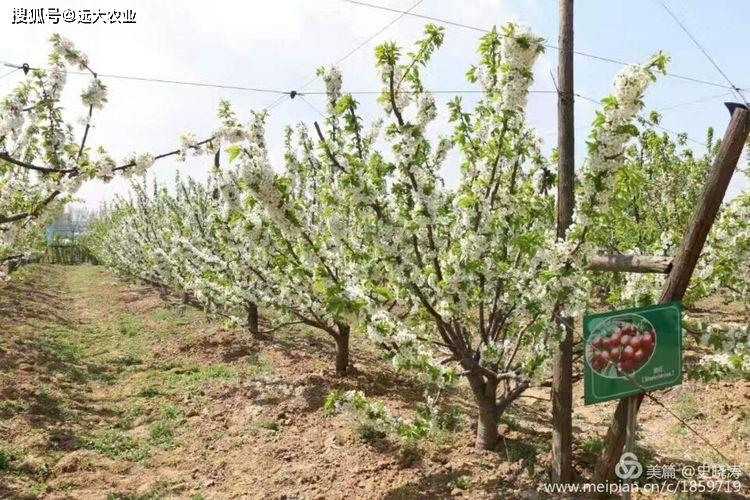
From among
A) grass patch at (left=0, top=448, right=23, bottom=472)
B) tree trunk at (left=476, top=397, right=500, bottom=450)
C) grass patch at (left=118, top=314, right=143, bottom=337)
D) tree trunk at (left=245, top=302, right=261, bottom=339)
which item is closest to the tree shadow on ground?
tree trunk at (left=476, top=397, right=500, bottom=450)

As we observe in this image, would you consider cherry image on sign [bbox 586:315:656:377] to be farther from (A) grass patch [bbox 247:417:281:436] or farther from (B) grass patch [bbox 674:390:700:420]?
(A) grass patch [bbox 247:417:281:436]

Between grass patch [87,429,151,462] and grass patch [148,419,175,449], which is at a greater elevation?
grass patch [148,419,175,449]

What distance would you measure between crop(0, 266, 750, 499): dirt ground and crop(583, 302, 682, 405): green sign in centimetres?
166

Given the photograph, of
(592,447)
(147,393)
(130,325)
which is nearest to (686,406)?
(592,447)

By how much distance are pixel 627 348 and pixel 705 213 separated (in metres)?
1.32

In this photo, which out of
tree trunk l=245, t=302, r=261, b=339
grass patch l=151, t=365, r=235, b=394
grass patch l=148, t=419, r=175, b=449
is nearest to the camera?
grass patch l=148, t=419, r=175, b=449

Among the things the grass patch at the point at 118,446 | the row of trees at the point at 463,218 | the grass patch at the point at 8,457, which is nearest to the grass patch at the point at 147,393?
the grass patch at the point at 118,446

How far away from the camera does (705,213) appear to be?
13.9ft

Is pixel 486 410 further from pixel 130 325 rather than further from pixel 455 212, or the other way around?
pixel 130 325

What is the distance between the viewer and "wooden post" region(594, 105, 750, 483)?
408cm

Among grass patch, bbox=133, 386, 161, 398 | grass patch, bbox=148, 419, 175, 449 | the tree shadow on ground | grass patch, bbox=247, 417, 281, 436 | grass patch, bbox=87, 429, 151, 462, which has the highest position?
the tree shadow on ground

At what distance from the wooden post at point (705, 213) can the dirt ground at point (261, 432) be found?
2070mm

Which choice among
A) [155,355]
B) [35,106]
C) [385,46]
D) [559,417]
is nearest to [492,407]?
[559,417]

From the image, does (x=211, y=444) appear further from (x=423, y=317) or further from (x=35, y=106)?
(x=35, y=106)
